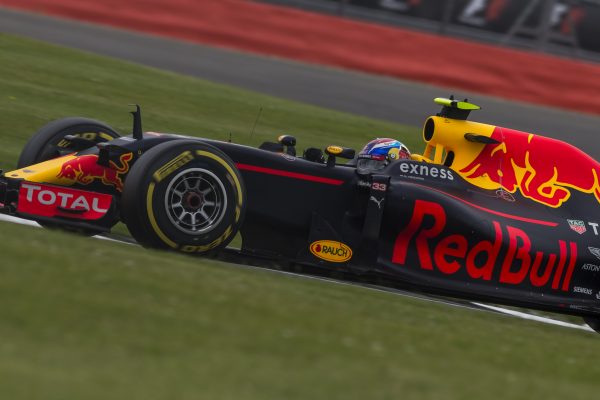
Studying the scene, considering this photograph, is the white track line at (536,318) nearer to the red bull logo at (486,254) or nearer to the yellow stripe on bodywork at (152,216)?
the red bull logo at (486,254)

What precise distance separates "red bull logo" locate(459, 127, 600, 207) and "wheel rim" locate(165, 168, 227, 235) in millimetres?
2094

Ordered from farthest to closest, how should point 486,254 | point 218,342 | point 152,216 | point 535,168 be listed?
point 535,168, point 486,254, point 152,216, point 218,342

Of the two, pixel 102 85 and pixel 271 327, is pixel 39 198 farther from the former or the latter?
pixel 102 85

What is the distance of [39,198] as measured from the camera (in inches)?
278

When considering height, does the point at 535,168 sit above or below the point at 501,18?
below

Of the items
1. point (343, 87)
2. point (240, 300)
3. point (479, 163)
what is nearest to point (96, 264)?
point (240, 300)

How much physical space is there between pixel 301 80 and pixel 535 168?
971cm

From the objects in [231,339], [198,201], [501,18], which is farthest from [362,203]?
[501,18]

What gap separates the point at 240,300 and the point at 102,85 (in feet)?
31.7

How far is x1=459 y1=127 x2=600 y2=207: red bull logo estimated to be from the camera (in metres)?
8.21

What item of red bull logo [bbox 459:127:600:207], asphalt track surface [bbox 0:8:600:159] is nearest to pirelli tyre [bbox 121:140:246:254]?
red bull logo [bbox 459:127:600:207]

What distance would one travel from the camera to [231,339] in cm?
486

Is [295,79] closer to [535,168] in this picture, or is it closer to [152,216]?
[535,168]

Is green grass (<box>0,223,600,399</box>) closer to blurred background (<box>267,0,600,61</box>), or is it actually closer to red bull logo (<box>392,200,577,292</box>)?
red bull logo (<box>392,200,577,292</box>)
